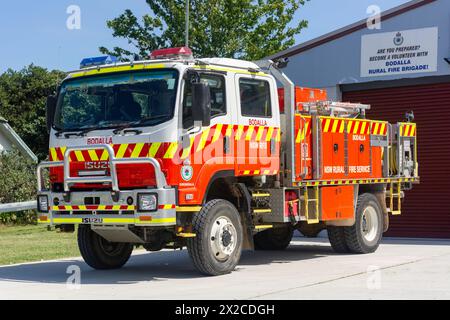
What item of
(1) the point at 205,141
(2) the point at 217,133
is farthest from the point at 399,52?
(1) the point at 205,141

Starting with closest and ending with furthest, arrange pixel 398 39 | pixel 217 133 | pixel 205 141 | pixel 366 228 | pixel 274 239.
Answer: pixel 205 141, pixel 217 133, pixel 366 228, pixel 274 239, pixel 398 39

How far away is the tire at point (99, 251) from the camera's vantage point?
11953 millimetres

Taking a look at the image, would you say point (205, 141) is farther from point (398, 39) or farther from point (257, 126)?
point (398, 39)

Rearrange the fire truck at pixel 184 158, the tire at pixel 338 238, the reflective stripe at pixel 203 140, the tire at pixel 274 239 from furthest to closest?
the tire at pixel 274 239 → the tire at pixel 338 238 → the reflective stripe at pixel 203 140 → the fire truck at pixel 184 158

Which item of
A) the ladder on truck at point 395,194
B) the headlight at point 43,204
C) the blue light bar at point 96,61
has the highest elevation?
the blue light bar at point 96,61

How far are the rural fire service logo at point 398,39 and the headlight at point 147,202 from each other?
9.04 meters

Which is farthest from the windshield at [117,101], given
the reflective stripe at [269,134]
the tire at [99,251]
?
the reflective stripe at [269,134]

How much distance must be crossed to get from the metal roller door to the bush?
1358 centimetres

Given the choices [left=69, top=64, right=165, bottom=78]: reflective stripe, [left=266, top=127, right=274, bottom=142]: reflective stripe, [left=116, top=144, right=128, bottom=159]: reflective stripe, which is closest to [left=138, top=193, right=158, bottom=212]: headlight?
[left=116, top=144, right=128, bottom=159]: reflective stripe

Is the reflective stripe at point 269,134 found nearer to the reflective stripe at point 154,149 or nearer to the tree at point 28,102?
the reflective stripe at point 154,149

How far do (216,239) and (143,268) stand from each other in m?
2.19

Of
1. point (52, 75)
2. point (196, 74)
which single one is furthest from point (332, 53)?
point (52, 75)

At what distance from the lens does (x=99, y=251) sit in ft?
39.6

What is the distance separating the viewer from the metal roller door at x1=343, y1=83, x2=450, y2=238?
17.0 meters
